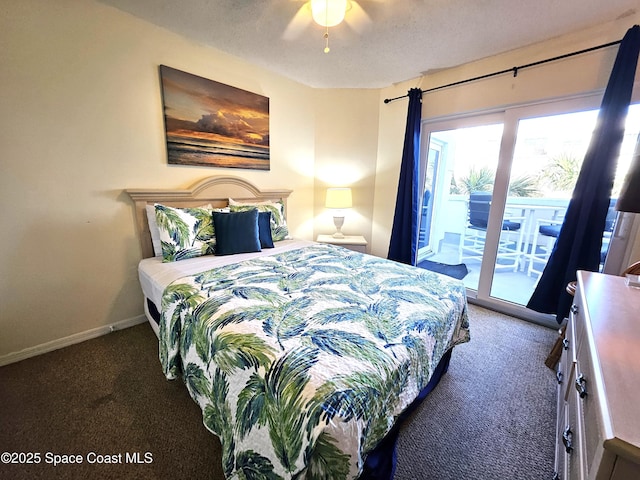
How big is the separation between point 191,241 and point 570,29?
3.44m

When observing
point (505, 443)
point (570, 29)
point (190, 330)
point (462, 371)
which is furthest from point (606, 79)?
point (190, 330)

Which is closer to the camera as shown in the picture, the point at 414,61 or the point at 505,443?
the point at 505,443

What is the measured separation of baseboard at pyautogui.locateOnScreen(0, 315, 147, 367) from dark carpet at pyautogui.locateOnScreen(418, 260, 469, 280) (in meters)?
3.33

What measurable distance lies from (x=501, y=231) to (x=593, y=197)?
735 millimetres

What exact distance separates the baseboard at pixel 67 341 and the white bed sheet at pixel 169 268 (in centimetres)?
45

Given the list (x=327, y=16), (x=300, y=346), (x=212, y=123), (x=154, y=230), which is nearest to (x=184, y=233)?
(x=154, y=230)

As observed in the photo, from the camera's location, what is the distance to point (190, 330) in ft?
4.28

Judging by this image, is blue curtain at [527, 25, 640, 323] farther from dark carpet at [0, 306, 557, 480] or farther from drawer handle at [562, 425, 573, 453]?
drawer handle at [562, 425, 573, 453]

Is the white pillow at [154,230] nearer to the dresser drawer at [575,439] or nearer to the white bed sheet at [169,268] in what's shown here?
the white bed sheet at [169,268]

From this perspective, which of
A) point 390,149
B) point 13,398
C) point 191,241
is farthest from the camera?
point 390,149

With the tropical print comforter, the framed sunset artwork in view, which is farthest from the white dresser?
the framed sunset artwork

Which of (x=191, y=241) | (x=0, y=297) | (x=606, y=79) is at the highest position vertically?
(x=606, y=79)

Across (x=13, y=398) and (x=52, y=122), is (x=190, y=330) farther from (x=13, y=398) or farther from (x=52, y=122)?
(x=52, y=122)

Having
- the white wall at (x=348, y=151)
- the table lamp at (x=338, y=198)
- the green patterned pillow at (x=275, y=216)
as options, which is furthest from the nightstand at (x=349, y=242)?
the green patterned pillow at (x=275, y=216)
